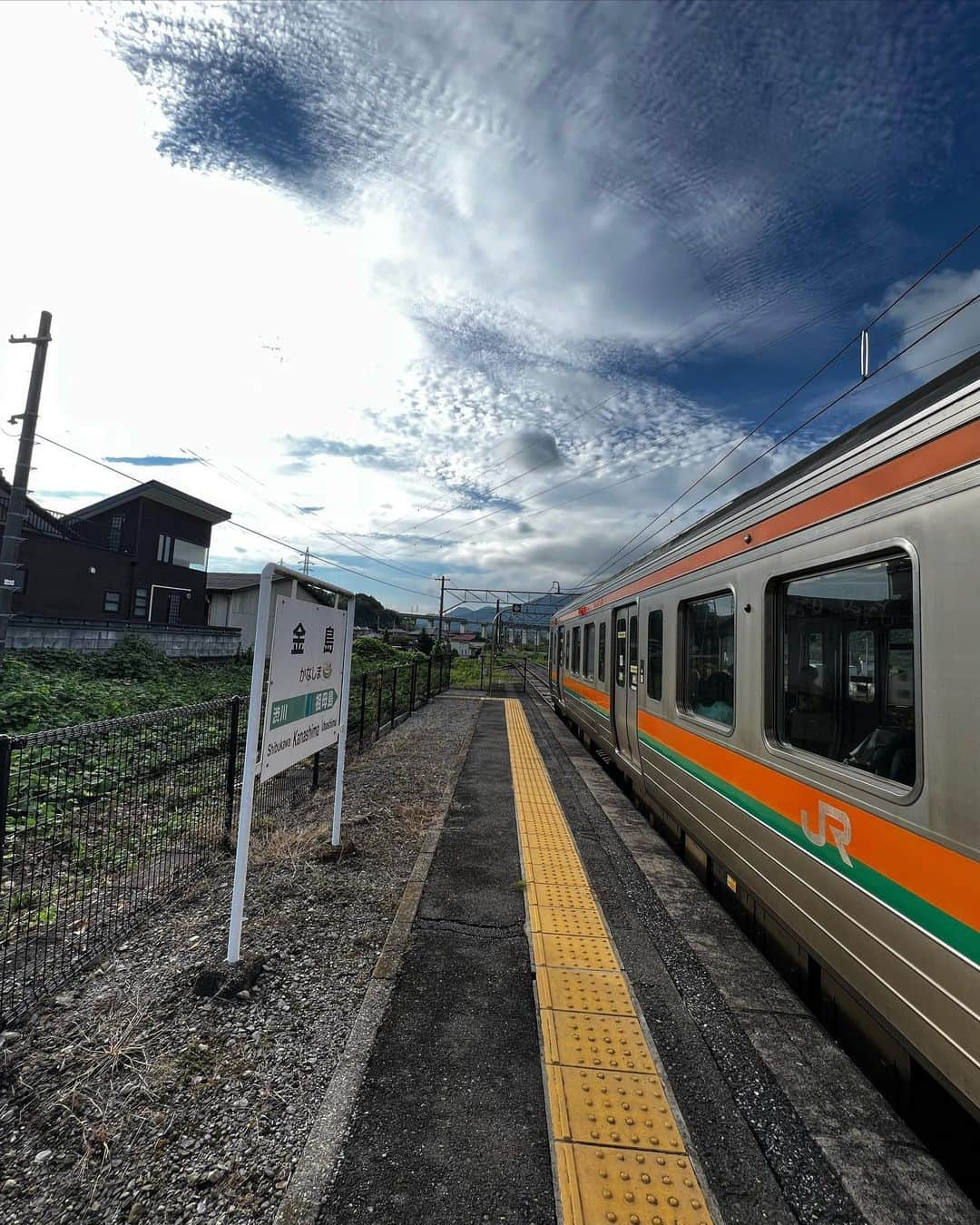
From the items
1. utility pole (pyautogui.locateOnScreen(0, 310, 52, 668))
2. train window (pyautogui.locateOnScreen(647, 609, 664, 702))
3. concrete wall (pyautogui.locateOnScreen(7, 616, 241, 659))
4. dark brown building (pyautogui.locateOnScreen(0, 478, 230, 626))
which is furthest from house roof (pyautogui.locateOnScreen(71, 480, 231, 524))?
train window (pyautogui.locateOnScreen(647, 609, 664, 702))

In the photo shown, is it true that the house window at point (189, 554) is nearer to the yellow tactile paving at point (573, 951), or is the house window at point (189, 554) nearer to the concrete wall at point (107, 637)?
the concrete wall at point (107, 637)

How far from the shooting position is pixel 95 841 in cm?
480

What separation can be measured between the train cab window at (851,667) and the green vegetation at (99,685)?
26.0 ft

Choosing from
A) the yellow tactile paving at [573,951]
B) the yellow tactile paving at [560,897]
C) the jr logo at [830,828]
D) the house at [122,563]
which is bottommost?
the yellow tactile paving at [573,951]

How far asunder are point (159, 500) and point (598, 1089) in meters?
30.9

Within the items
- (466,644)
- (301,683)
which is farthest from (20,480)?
(466,644)

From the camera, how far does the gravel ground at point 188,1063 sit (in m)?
1.78

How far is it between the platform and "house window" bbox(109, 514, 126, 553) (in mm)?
28755

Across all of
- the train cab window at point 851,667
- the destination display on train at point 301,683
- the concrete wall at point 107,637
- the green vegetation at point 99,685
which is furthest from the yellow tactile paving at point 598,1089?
the concrete wall at point 107,637

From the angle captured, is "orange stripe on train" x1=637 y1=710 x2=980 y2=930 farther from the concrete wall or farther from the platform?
the concrete wall

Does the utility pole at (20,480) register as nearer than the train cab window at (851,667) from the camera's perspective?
No

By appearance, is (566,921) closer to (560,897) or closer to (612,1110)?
(560,897)

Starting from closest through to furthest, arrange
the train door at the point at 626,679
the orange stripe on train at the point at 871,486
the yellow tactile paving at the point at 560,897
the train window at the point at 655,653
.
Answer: the orange stripe on train at the point at 871,486 → the yellow tactile paving at the point at 560,897 → the train window at the point at 655,653 → the train door at the point at 626,679

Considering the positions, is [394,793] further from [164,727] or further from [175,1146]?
[175,1146]
